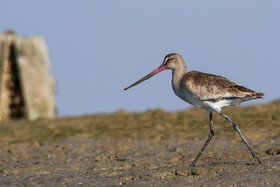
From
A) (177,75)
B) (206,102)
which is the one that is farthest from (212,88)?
(177,75)

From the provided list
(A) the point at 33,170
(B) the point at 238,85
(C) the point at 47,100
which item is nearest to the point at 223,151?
(B) the point at 238,85

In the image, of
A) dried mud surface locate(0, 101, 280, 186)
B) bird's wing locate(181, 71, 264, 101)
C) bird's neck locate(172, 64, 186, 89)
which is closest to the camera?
dried mud surface locate(0, 101, 280, 186)

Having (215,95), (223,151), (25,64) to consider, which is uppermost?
(25,64)

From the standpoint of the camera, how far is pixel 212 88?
7.33 m

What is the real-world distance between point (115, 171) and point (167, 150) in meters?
2.48

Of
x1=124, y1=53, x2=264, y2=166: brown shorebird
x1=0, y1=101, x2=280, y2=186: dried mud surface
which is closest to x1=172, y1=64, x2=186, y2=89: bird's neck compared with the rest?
x1=124, y1=53, x2=264, y2=166: brown shorebird

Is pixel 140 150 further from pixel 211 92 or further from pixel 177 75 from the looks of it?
pixel 211 92

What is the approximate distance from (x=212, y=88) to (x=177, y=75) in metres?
0.69

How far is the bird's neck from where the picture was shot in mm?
7647

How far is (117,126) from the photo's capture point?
42.1 feet

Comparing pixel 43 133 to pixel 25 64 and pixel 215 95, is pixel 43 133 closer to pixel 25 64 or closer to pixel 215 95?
pixel 25 64

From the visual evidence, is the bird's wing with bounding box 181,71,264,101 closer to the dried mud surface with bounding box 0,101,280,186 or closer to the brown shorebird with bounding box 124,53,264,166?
the brown shorebird with bounding box 124,53,264,166

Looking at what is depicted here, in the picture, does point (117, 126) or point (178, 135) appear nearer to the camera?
point (178, 135)

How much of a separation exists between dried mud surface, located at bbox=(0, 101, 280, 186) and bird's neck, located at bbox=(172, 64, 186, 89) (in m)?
1.26
